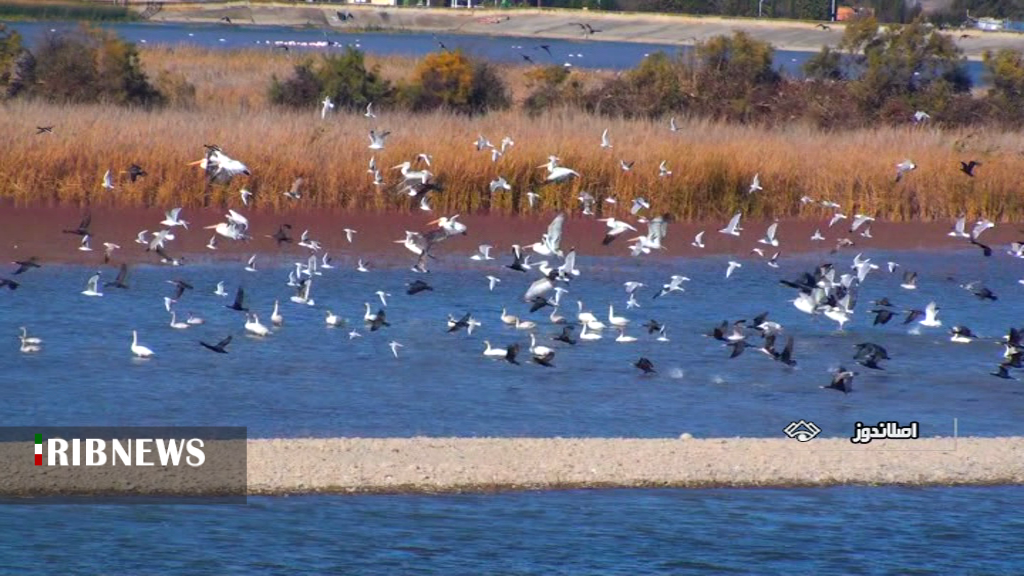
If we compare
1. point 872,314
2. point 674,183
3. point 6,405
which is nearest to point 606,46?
point 674,183

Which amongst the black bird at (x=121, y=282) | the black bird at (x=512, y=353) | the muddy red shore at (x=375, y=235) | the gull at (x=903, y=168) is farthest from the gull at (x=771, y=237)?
the black bird at (x=121, y=282)

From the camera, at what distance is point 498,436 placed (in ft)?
41.9

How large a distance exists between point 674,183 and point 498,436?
13440mm

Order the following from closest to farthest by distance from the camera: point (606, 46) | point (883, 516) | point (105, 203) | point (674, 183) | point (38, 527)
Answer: point (38, 527) < point (883, 516) < point (105, 203) < point (674, 183) < point (606, 46)

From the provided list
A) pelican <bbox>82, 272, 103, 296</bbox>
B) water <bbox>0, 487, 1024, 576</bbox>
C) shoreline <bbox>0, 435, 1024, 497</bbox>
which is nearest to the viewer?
water <bbox>0, 487, 1024, 576</bbox>

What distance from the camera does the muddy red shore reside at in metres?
22.3

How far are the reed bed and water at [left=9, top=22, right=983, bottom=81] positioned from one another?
93.8 ft

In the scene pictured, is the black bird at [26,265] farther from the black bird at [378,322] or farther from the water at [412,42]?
the water at [412,42]

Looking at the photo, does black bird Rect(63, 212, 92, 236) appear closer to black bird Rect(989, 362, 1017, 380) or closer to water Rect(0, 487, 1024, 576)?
water Rect(0, 487, 1024, 576)

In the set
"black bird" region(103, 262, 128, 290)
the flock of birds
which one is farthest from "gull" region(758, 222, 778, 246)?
"black bird" region(103, 262, 128, 290)

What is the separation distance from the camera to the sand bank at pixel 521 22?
266 feet

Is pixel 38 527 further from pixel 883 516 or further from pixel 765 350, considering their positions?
pixel 765 350

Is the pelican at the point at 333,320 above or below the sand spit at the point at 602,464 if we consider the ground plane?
below

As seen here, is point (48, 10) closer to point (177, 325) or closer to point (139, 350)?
point (177, 325)
